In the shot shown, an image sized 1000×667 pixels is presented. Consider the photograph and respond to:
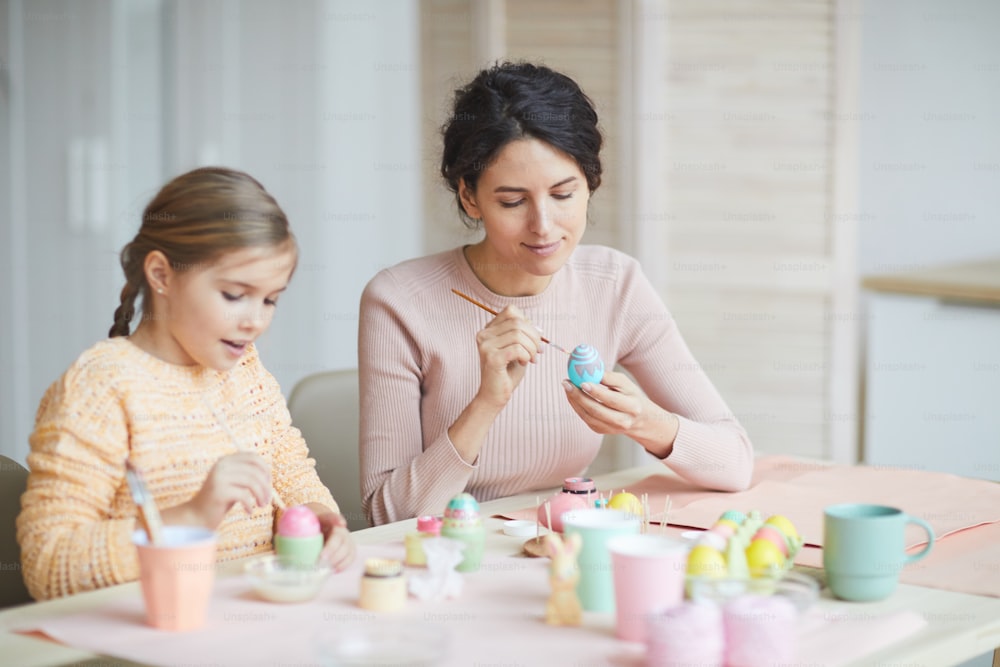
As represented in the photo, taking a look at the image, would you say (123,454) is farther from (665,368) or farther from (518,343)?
(665,368)

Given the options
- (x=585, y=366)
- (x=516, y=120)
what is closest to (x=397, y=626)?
(x=585, y=366)

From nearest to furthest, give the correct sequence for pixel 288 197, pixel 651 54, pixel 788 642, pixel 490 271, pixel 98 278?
1. pixel 788 642
2. pixel 490 271
3. pixel 98 278
4. pixel 651 54
5. pixel 288 197

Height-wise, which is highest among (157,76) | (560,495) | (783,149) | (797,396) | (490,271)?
(157,76)

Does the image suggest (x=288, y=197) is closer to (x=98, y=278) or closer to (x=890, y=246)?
(x=98, y=278)

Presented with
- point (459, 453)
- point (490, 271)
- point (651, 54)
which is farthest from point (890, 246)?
point (459, 453)

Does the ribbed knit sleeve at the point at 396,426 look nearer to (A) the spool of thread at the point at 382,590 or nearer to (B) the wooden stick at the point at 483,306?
(B) the wooden stick at the point at 483,306

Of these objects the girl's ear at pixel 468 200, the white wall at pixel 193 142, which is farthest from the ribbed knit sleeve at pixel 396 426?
the white wall at pixel 193 142

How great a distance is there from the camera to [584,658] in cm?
106

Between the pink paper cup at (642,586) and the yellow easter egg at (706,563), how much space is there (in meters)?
0.05

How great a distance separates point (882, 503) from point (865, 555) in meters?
0.43

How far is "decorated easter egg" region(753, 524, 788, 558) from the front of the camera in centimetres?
125

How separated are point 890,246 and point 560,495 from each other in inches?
99.4

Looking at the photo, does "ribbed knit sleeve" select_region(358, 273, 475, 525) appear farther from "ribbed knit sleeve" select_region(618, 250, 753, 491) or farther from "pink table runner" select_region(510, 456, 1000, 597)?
"ribbed knit sleeve" select_region(618, 250, 753, 491)

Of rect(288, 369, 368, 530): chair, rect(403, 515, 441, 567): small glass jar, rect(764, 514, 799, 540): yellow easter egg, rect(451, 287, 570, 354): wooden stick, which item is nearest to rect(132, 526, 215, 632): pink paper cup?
rect(403, 515, 441, 567): small glass jar
